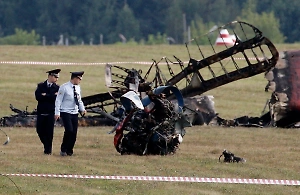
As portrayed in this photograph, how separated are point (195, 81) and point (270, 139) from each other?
3.09 m

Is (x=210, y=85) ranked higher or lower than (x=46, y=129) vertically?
higher

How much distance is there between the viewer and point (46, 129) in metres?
19.8

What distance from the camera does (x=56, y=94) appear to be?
774 inches

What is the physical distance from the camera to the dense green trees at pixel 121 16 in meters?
92.4

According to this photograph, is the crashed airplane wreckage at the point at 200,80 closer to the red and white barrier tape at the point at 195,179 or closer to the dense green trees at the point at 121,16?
the red and white barrier tape at the point at 195,179

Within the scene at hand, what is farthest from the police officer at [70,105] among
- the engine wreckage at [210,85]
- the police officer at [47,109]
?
the engine wreckage at [210,85]

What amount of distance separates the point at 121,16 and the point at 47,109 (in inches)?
3030

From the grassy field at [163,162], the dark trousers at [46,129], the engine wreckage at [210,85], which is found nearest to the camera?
the grassy field at [163,162]

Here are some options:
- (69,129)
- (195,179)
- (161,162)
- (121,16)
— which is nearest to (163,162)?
(161,162)

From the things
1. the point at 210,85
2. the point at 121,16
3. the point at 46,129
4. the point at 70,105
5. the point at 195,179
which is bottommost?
the point at 195,179

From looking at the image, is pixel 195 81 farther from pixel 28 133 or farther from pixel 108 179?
pixel 108 179

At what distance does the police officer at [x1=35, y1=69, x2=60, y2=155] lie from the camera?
1970 cm

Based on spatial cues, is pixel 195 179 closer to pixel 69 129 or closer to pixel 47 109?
pixel 69 129

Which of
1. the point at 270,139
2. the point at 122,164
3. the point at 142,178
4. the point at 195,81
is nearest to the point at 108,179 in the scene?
the point at 142,178
